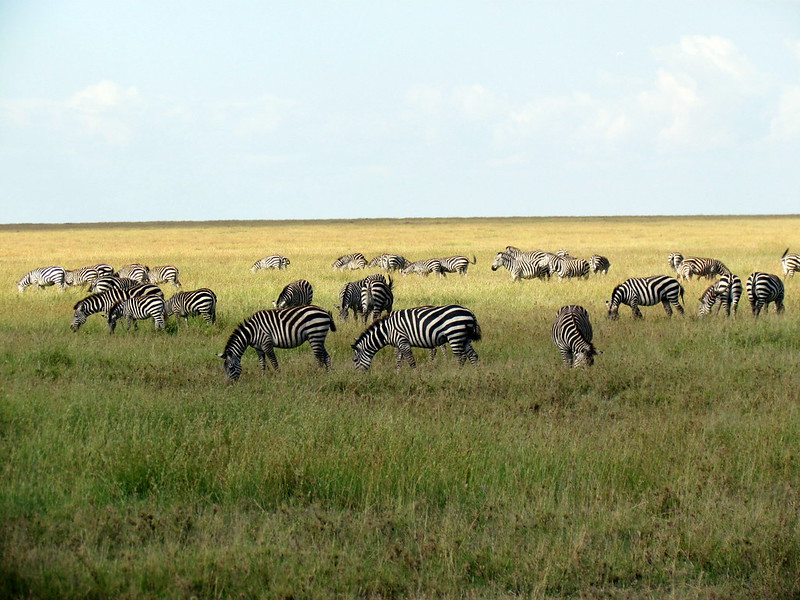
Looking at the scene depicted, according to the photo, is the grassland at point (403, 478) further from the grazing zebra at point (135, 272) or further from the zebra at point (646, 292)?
the grazing zebra at point (135, 272)

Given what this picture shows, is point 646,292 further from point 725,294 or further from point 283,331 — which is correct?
point 283,331

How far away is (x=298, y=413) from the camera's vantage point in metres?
8.93

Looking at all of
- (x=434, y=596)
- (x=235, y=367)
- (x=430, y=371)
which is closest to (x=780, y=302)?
(x=430, y=371)

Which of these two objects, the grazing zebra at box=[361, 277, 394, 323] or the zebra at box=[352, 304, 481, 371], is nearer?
the zebra at box=[352, 304, 481, 371]

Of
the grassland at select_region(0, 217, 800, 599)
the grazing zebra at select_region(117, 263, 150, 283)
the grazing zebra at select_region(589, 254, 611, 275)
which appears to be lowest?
the grassland at select_region(0, 217, 800, 599)

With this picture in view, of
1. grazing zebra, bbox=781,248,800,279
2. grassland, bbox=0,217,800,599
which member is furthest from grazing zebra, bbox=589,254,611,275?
grassland, bbox=0,217,800,599

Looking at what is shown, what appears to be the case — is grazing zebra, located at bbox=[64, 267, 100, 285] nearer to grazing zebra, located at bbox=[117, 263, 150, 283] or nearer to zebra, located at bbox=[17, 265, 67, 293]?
zebra, located at bbox=[17, 265, 67, 293]

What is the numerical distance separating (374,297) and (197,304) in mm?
3866

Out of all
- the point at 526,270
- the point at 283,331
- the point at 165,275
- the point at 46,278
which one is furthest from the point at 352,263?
the point at 283,331

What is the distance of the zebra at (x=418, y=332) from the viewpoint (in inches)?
491

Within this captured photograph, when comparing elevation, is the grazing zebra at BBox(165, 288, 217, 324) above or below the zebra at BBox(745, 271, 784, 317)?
below

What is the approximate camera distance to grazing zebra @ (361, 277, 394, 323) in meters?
18.3

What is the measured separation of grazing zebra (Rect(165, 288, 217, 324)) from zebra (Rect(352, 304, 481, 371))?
6.27 m

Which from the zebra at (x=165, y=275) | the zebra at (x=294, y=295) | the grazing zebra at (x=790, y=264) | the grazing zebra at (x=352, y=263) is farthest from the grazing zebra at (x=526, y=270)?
the zebra at (x=165, y=275)
